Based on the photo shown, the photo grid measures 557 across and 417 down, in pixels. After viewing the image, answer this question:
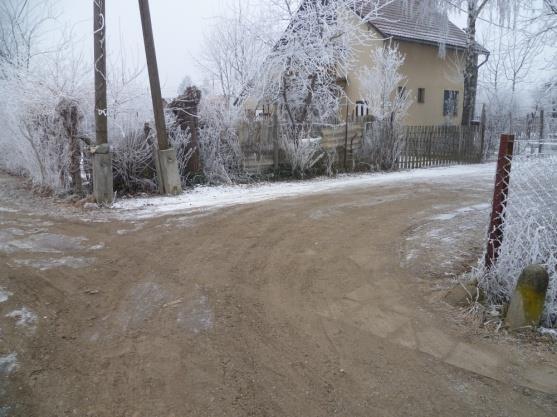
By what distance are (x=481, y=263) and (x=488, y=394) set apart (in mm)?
1792

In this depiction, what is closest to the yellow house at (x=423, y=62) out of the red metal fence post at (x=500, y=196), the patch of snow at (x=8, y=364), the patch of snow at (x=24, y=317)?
the red metal fence post at (x=500, y=196)

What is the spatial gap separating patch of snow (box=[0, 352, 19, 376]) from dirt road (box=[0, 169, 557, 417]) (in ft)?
0.04

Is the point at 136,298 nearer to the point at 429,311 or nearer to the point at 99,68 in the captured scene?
the point at 429,311

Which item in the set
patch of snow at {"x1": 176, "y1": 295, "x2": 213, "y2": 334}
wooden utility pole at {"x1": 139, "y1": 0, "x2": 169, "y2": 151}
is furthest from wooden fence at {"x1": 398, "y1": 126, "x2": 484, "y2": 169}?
patch of snow at {"x1": 176, "y1": 295, "x2": 213, "y2": 334}

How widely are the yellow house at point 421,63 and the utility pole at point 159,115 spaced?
37.4 ft

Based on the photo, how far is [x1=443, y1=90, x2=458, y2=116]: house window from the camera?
972 inches

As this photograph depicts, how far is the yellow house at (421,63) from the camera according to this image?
2042cm

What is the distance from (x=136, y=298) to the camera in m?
4.49

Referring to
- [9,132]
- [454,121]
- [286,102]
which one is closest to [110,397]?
[9,132]

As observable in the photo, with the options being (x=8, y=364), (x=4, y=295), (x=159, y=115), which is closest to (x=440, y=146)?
(x=159, y=115)

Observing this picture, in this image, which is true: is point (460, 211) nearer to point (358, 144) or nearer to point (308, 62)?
point (358, 144)

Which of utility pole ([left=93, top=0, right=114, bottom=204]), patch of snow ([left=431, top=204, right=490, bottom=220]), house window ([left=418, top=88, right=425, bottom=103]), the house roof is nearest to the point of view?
patch of snow ([left=431, top=204, right=490, bottom=220])

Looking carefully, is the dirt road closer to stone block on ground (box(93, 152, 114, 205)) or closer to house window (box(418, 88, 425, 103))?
stone block on ground (box(93, 152, 114, 205))

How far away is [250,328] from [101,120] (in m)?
6.64
